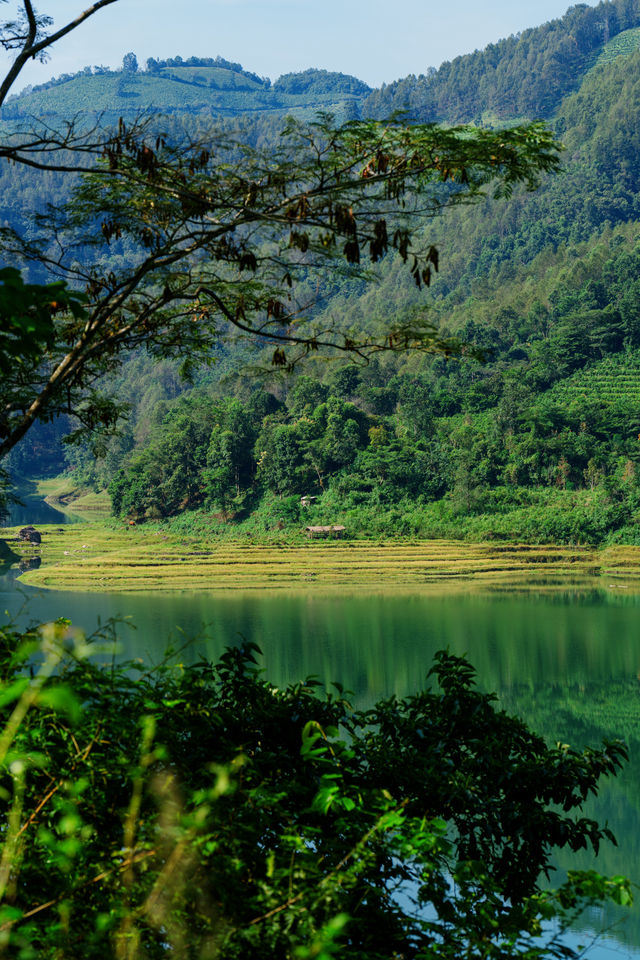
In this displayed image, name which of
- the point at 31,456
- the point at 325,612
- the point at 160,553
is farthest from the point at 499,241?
the point at 325,612

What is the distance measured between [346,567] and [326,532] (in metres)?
3.17

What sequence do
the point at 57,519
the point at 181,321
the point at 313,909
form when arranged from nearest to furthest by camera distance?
the point at 313,909, the point at 181,321, the point at 57,519

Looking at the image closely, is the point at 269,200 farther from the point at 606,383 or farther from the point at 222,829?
the point at 606,383

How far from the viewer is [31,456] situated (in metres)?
47.3

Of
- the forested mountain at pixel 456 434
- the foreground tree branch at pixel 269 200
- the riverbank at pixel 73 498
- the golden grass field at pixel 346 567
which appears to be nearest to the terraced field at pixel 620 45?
the forested mountain at pixel 456 434

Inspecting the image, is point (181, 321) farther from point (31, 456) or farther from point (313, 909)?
point (31, 456)

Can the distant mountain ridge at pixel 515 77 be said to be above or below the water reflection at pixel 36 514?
above

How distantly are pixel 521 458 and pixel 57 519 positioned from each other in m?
19.3

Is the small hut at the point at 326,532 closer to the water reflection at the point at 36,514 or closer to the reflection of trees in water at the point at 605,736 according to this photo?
the reflection of trees in water at the point at 605,736

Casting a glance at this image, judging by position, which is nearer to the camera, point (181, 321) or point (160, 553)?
point (181, 321)

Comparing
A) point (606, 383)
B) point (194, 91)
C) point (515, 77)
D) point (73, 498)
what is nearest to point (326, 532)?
point (606, 383)

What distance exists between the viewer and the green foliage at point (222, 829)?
1243 millimetres

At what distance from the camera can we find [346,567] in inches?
832

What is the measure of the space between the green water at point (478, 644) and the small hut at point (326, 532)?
5.41 meters
